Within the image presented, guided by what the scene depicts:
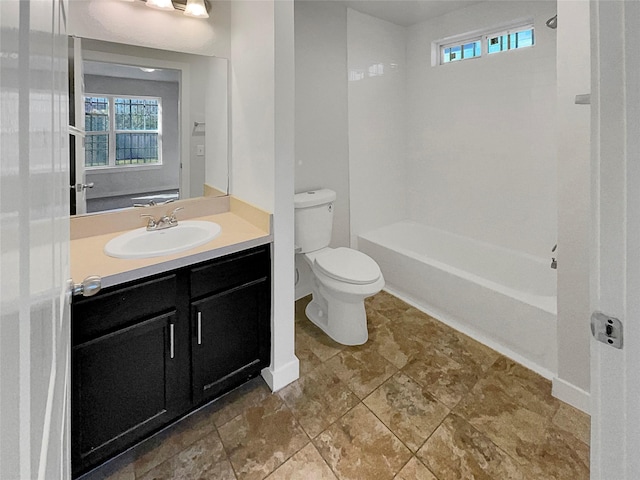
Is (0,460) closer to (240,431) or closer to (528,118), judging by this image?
(240,431)

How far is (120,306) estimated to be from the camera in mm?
1381

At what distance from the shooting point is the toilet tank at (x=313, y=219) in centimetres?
253

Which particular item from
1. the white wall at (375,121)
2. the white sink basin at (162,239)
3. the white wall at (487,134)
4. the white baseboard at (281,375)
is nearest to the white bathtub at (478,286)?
the white wall at (487,134)

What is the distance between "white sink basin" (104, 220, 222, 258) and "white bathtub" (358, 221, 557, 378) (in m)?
1.66

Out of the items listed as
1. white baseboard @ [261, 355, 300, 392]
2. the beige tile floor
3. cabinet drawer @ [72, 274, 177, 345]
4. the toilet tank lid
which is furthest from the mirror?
the beige tile floor

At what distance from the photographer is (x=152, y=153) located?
2.00m

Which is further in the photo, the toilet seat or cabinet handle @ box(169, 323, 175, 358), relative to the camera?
the toilet seat

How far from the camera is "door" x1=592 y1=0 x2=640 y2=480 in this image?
0.58 metres

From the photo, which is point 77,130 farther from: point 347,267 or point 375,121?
point 375,121

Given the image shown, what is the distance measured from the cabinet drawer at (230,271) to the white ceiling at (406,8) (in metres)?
2.21

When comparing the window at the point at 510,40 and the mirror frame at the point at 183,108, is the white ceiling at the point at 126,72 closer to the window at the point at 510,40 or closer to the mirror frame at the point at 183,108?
the mirror frame at the point at 183,108

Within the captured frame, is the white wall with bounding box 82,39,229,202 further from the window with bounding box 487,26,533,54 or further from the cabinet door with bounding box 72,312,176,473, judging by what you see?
the window with bounding box 487,26,533,54

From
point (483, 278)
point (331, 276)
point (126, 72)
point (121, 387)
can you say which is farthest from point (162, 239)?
point (483, 278)

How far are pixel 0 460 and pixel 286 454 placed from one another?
151cm
